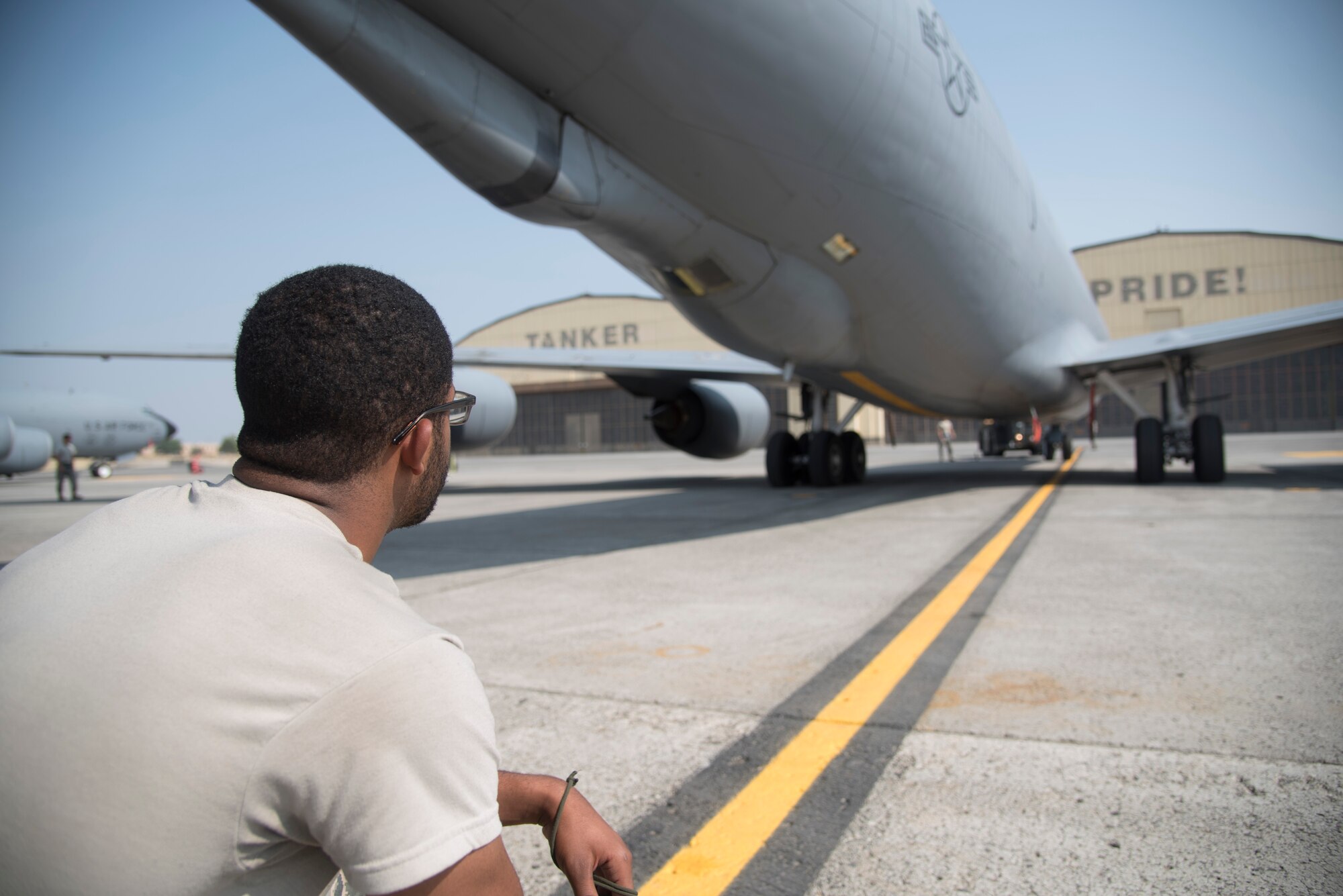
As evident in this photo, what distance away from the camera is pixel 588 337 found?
161 feet

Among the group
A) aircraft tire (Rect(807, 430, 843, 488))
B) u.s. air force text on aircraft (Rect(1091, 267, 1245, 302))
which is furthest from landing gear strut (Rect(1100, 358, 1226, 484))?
u.s. air force text on aircraft (Rect(1091, 267, 1245, 302))

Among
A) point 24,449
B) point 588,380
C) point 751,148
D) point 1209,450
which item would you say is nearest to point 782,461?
point 1209,450

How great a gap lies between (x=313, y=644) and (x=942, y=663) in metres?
2.81

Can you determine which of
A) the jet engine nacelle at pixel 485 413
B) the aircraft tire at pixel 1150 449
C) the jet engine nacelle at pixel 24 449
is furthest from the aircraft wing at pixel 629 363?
the jet engine nacelle at pixel 24 449

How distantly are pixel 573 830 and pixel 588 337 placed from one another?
48.6 m

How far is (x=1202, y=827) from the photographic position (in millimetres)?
1856

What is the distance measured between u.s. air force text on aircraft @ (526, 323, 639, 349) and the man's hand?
45.4 meters

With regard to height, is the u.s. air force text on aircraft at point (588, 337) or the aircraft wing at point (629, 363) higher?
the u.s. air force text on aircraft at point (588, 337)

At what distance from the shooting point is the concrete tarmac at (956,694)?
1.80m

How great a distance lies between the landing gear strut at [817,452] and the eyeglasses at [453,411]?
1111 centimetres

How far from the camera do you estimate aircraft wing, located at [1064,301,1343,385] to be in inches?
395

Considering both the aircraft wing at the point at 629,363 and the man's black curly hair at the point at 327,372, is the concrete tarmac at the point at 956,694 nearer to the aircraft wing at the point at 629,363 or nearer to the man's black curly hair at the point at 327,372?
the man's black curly hair at the point at 327,372

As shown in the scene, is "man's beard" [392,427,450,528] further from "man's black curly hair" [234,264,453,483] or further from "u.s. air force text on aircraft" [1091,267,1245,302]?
"u.s. air force text on aircraft" [1091,267,1245,302]

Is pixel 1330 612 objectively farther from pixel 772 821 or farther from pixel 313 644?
pixel 313 644
